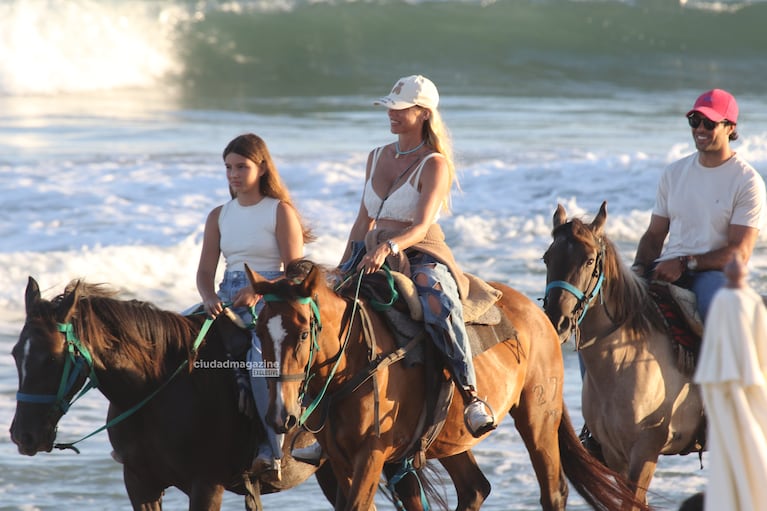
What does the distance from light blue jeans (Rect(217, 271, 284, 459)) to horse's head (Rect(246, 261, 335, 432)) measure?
600mm

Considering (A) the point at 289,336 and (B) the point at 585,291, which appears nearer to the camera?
(A) the point at 289,336

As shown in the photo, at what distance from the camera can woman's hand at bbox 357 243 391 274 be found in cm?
523

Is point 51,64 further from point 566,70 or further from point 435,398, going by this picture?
point 435,398

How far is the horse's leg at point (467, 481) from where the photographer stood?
611 centimetres

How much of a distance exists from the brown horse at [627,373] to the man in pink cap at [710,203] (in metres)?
0.29

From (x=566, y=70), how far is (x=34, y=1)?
48.1 ft

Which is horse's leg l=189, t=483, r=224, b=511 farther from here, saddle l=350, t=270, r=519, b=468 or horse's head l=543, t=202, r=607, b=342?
horse's head l=543, t=202, r=607, b=342

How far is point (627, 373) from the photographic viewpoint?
6242 millimetres

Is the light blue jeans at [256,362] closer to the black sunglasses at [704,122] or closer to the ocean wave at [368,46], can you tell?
the black sunglasses at [704,122]

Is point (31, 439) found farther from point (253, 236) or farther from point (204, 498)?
point (253, 236)

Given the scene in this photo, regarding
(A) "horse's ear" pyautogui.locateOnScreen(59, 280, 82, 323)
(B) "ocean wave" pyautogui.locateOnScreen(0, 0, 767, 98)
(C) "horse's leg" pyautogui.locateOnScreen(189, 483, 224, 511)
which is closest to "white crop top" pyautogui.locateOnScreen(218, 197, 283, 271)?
(A) "horse's ear" pyautogui.locateOnScreen(59, 280, 82, 323)

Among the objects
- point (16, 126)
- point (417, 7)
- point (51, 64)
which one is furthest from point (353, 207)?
point (417, 7)

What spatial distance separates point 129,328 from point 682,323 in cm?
282

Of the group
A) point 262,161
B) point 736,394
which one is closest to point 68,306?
point 262,161
